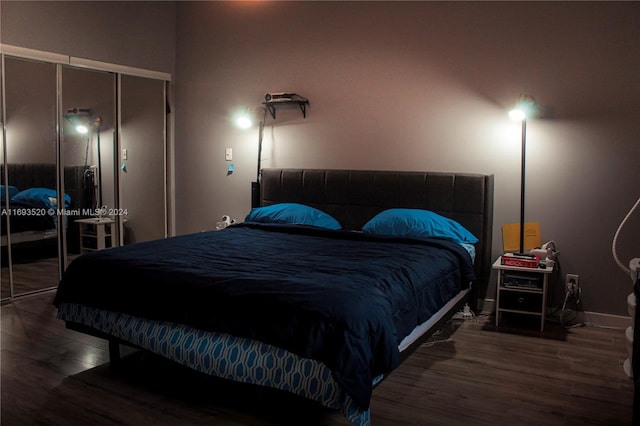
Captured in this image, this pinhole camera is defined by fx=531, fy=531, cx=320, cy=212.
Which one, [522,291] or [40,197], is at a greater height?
[40,197]

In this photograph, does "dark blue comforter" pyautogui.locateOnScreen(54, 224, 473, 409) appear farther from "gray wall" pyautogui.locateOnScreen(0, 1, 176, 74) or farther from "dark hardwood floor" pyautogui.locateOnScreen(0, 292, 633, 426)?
"gray wall" pyautogui.locateOnScreen(0, 1, 176, 74)

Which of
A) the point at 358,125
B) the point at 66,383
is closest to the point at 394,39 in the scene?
the point at 358,125

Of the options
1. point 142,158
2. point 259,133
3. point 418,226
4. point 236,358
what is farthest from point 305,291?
point 142,158

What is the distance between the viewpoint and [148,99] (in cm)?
533

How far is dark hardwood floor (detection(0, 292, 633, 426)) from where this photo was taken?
244cm

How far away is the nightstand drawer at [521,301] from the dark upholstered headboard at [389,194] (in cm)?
23

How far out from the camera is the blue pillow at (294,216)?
4.35 m

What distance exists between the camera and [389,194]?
4.32 m

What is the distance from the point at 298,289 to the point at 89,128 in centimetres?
330

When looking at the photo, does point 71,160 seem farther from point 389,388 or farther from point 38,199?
point 389,388

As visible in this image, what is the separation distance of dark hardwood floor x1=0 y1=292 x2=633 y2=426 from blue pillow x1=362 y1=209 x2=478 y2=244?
72cm

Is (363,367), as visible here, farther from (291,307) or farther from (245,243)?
(245,243)

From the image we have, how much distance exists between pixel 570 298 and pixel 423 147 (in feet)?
5.17

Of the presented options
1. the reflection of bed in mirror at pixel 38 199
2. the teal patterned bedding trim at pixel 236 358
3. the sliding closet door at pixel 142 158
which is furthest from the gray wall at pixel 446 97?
the teal patterned bedding trim at pixel 236 358
